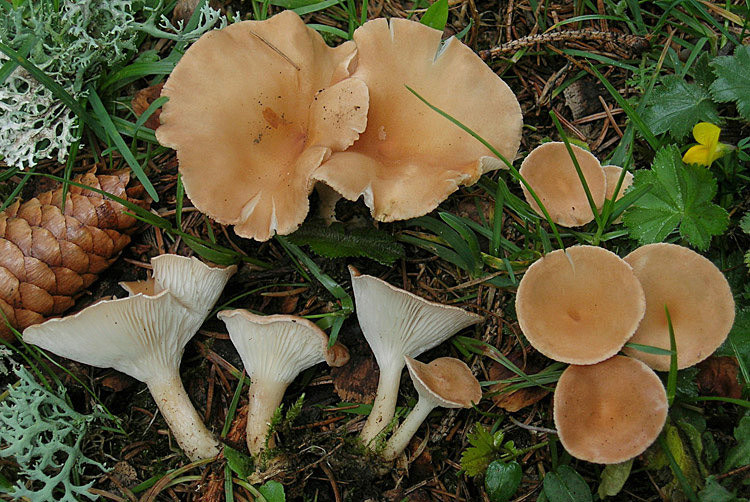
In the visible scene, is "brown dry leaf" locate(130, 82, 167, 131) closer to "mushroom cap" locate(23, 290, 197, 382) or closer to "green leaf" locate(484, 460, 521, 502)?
"mushroom cap" locate(23, 290, 197, 382)

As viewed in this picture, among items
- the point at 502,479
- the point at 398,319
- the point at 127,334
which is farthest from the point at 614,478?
the point at 127,334

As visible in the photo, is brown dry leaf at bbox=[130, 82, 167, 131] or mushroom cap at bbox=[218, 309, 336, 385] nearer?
mushroom cap at bbox=[218, 309, 336, 385]

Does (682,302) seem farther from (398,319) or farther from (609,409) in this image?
(398,319)

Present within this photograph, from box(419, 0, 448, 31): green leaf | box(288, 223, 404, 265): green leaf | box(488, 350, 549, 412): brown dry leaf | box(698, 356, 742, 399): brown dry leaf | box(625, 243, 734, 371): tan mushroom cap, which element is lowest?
box(488, 350, 549, 412): brown dry leaf

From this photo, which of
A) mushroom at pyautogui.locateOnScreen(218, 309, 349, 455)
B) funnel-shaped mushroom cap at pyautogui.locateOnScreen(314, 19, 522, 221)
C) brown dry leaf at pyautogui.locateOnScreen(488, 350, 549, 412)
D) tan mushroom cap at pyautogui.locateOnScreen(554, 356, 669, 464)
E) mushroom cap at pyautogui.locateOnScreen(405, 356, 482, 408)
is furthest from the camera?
brown dry leaf at pyautogui.locateOnScreen(488, 350, 549, 412)

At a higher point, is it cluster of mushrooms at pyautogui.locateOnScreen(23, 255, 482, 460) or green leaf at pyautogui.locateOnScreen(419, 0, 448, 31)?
green leaf at pyautogui.locateOnScreen(419, 0, 448, 31)

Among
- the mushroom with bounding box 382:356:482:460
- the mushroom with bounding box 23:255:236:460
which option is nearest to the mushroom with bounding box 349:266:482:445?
the mushroom with bounding box 382:356:482:460

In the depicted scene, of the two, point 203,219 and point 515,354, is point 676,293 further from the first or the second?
point 203,219

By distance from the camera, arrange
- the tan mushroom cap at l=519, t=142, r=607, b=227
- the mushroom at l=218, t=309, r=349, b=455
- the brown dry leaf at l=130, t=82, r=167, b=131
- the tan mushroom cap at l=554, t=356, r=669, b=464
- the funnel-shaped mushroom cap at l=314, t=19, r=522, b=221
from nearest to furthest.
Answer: the tan mushroom cap at l=554, t=356, r=669, b=464
the mushroom at l=218, t=309, r=349, b=455
the funnel-shaped mushroom cap at l=314, t=19, r=522, b=221
the tan mushroom cap at l=519, t=142, r=607, b=227
the brown dry leaf at l=130, t=82, r=167, b=131
